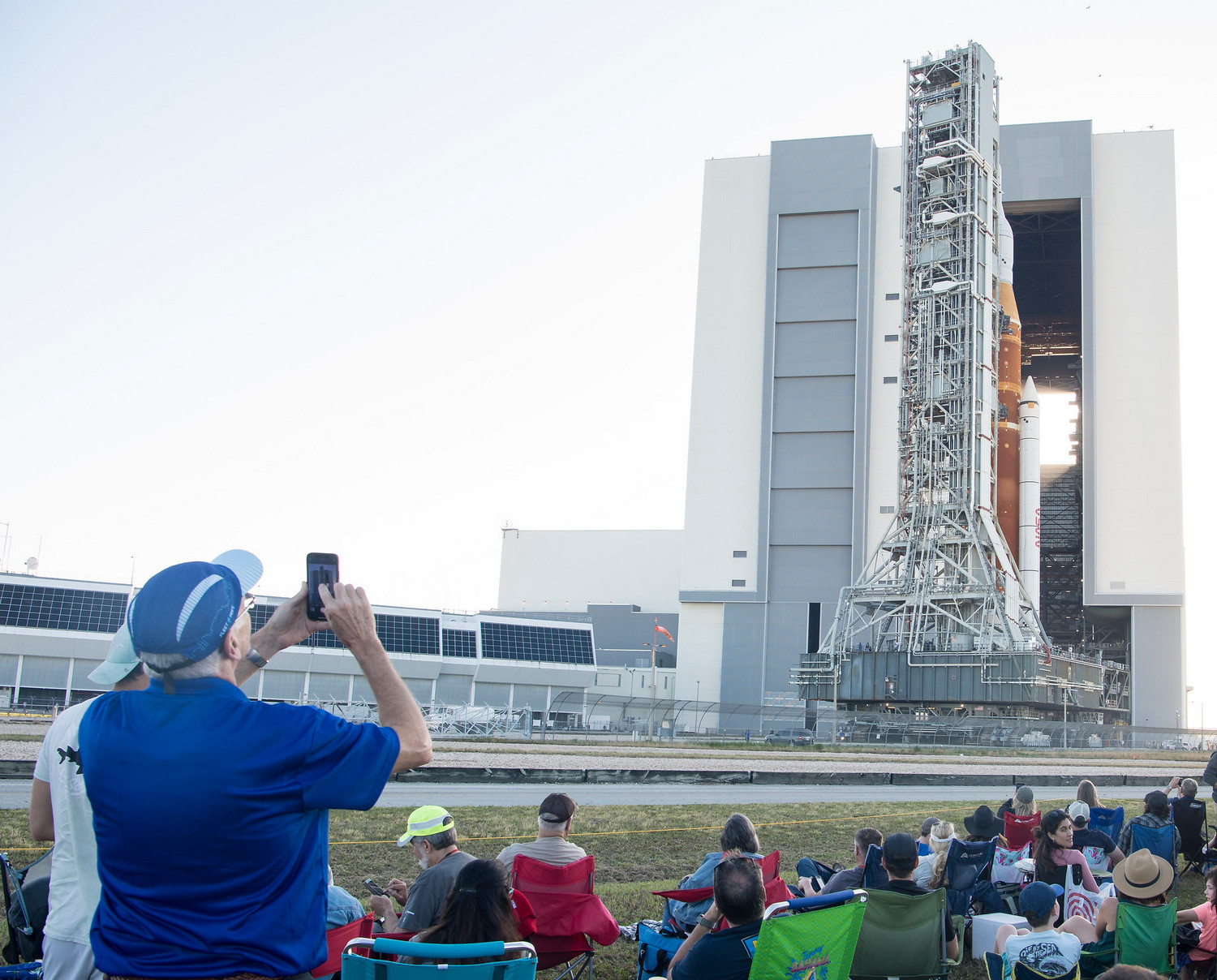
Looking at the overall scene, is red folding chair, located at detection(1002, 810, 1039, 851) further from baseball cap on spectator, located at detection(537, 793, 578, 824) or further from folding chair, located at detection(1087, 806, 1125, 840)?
baseball cap on spectator, located at detection(537, 793, 578, 824)

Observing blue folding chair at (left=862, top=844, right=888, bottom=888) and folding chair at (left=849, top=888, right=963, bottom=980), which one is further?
blue folding chair at (left=862, top=844, right=888, bottom=888)

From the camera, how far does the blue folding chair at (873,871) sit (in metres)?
7.18

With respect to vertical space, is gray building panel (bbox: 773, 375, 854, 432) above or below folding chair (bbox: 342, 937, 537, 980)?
above

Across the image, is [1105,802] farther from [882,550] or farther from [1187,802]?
[882,550]

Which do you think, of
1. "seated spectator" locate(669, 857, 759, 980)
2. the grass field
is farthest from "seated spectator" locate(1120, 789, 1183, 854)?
"seated spectator" locate(669, 857, 759, 980)

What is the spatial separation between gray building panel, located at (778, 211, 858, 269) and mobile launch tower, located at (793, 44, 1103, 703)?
761 cm

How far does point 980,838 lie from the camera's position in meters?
10.5

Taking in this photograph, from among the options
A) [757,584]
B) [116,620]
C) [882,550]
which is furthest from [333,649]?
[882,550]

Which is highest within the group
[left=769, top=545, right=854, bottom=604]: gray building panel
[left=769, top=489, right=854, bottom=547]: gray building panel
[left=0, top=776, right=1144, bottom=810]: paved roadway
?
[left=769, top=489, right=854, bottom=547]: gray building panel

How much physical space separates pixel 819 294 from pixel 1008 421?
45.1 ft

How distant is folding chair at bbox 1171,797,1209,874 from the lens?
39.8 feet

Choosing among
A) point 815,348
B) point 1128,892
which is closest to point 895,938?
point 1128,892

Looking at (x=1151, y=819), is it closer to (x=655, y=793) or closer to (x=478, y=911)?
(x=478, y=911)

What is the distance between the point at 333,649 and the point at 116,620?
33.1 ft
